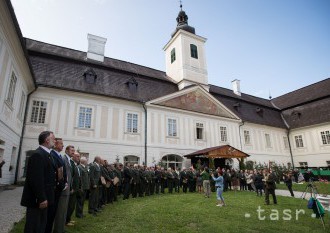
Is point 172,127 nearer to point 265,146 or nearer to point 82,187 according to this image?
point 265,146

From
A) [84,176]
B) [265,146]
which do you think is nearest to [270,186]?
[84,176]

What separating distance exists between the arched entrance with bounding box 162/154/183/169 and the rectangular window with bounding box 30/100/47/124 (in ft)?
35.2

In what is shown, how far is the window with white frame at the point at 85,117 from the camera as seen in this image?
60.8 ft

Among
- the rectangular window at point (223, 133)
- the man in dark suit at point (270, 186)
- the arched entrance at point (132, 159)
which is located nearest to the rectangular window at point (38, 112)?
the arched entrance at point (132, 159)

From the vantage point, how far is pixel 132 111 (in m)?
20.9

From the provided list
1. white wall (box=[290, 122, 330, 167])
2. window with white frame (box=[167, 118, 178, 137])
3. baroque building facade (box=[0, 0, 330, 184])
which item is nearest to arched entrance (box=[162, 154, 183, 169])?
baroque building facade (box=[0, 0, 330, 184])

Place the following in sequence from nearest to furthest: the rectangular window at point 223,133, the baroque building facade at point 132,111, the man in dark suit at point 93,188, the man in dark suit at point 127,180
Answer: the man in dark suit at point 93,188 < the man in dark suit at point 127,180 < the baroque building facade at point 132,111 < the rectangular window at point 223,133

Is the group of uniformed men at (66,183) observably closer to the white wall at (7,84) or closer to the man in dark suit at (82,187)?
the man in dark suit at (82,187)

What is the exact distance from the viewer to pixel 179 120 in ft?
75.6

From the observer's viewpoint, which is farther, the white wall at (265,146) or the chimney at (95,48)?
the white wall at (265,146)

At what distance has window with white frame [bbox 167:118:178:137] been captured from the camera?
2216 cm

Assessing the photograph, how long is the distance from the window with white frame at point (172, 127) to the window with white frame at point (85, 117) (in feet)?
23.8

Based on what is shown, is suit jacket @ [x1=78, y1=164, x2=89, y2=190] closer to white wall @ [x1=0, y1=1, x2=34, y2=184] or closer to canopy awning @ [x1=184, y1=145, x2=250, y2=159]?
white wall @ [x1=0, y1=1, x2=34, y2=184]

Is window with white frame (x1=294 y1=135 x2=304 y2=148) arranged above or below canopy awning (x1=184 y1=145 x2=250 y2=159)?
above
